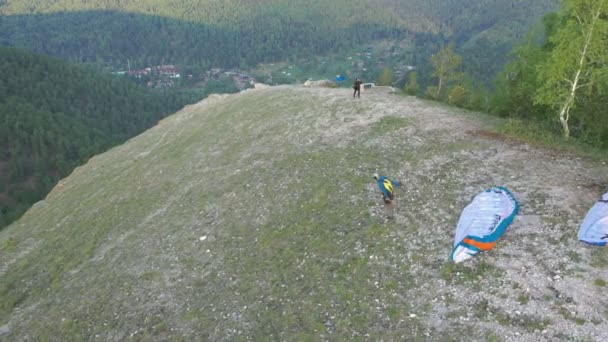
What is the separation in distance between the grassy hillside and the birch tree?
4080 millimetres

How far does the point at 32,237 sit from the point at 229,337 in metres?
27.4

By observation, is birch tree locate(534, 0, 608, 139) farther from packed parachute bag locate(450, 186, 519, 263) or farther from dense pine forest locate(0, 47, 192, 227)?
dense pine forest locate(0, 47, 192, 227)

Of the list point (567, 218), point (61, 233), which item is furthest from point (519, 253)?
point (61, 233)

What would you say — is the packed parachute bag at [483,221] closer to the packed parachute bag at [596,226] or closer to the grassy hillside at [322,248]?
the grassy hillside at [322,248]

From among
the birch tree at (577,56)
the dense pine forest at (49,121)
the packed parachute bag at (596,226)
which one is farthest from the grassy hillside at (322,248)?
the dense pine forest at (49,121)

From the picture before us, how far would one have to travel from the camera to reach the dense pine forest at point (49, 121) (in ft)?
405

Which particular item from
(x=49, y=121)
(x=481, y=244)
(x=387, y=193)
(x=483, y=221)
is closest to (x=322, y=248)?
(x=387, y=193)

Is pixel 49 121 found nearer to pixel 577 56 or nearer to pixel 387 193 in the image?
pixel 387 193

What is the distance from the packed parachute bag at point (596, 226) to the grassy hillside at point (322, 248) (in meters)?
0.46

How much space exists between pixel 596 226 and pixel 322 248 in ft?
40.5

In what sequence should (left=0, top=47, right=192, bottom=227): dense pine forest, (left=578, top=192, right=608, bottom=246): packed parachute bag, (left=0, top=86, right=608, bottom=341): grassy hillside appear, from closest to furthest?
(left=0, top=86, right=608, bottom=341): grassy hillside, (left=578, top=192, right=608, bottom=246): packed parachute bag, (left=0, top=47, right=192, bottom=227): dense pine forest

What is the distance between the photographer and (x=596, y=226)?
16.3 meters

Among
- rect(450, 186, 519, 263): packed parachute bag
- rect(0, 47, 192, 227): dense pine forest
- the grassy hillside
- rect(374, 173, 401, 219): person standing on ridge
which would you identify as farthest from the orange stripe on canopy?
rect(0, 47, 192, 227): dense pine forest

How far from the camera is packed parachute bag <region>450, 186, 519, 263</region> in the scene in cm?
1694
